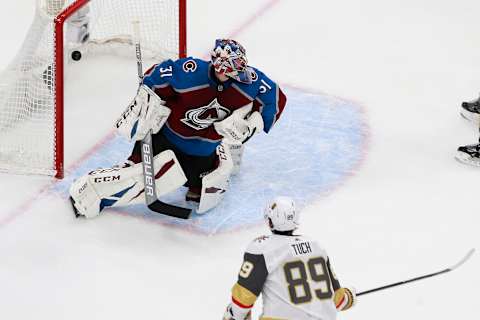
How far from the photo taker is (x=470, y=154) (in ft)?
20.9

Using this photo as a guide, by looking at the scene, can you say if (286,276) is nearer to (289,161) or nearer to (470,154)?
(289,161)

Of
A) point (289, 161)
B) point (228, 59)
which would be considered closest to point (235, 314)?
point (228, 59)

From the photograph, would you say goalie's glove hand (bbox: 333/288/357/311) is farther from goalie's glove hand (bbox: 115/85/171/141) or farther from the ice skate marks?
goalie's glove hand (bbox: 115/85/171/141)

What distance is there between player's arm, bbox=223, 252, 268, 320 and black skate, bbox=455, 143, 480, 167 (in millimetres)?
2341

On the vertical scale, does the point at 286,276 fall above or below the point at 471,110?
above

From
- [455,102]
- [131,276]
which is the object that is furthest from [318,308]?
[455,102]

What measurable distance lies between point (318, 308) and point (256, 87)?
5.32 feet

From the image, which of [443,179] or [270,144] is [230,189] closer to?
[270,144]

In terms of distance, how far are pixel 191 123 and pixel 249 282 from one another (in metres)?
1.57

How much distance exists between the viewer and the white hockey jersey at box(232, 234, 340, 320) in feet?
14.1

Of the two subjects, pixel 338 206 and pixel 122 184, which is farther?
pixel 338 206

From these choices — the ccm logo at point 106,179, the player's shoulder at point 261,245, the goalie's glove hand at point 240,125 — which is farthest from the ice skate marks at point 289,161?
the player's shoulder at point 261,245

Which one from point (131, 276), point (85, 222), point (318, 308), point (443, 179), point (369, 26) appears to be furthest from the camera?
point (369, 26)

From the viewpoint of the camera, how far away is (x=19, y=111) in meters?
6.24
